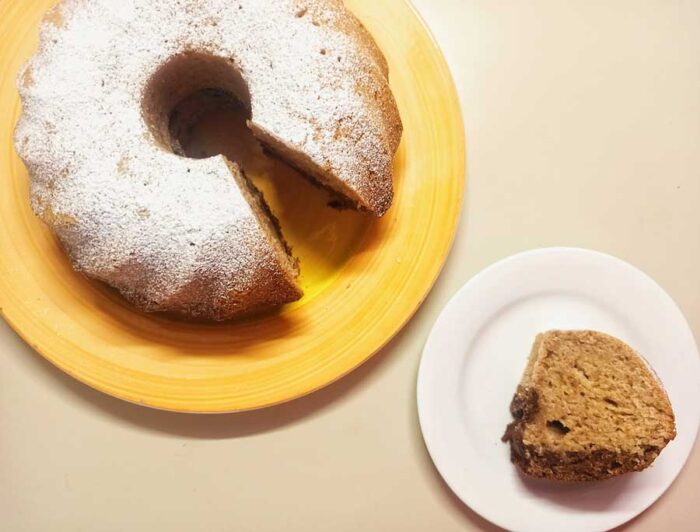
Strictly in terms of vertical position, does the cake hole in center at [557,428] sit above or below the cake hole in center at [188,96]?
below

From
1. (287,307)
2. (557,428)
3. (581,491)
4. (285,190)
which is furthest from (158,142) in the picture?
(581,491)

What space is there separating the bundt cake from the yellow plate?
0.10m

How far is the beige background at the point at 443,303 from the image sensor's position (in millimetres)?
1588

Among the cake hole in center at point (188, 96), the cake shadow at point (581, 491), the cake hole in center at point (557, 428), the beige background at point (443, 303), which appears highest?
the cake hole in center at point (188, 96)

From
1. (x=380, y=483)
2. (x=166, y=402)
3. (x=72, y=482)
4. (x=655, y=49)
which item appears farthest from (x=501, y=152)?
(x=72, y=482)

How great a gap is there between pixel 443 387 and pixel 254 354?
0.47 metres

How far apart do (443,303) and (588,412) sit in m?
0.43

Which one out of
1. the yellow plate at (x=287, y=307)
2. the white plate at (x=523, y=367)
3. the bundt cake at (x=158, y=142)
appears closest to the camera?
the bundt cake at (x=158, y=142)

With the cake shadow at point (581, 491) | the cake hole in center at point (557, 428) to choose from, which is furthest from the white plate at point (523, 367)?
the cake hole in center at point (557, 428)

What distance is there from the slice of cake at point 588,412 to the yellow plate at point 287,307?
0.39 meters

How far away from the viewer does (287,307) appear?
154 centimetres

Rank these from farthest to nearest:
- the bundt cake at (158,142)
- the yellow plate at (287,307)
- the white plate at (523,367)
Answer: the white plate at (523,367), the yellow plate at (287,307), the bundt cake at (158,142)

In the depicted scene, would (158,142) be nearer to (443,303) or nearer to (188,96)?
(188,96)

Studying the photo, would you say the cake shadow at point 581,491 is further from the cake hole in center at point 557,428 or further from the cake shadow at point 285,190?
the cake shadow at point 285,190
